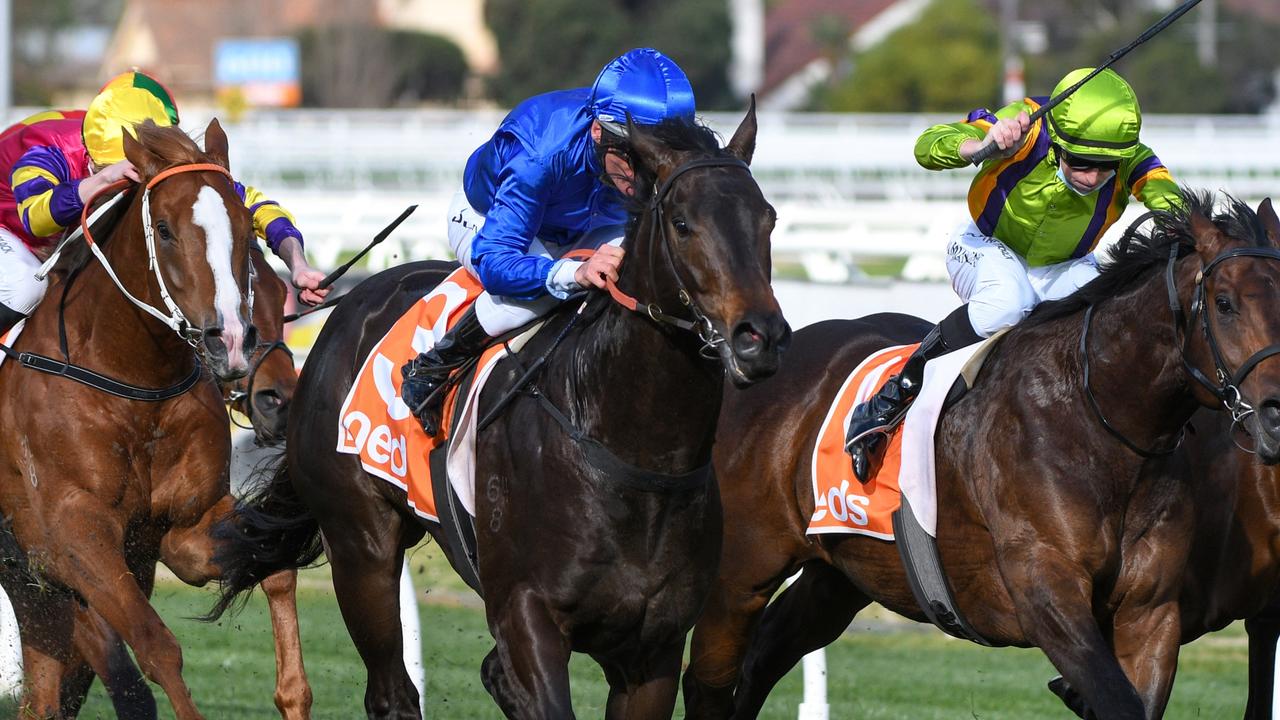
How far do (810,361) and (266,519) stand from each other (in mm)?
1753

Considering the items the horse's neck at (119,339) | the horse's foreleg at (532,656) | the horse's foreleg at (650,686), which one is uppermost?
the horse's neck at (119,339)

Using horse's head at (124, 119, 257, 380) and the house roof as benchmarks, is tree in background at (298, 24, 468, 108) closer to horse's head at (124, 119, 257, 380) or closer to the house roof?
the house roof

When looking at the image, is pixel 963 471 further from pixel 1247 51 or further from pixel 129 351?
pixel 1247 51

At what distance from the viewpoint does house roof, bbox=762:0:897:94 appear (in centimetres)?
5122

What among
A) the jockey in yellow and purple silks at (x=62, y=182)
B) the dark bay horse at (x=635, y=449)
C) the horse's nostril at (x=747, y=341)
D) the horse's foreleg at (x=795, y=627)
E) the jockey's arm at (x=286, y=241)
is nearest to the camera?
the horse's nostril at (x=747, y=341)

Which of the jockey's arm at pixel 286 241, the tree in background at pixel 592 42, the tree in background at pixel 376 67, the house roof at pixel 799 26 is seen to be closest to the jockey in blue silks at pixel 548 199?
the jockey's arm at pixel 286 241

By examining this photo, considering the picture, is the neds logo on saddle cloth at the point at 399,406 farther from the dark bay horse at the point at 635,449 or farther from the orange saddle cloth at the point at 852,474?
the orange saddle cloth at the point at 852,474

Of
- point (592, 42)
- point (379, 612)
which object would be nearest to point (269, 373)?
point (379, 612)

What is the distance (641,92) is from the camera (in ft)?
13.9

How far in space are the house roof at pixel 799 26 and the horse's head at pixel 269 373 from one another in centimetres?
4303

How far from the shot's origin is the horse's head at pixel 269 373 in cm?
586

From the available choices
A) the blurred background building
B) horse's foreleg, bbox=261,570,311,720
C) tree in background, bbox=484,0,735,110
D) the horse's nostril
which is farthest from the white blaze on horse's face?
tree in background, bbox=484,0,735,110

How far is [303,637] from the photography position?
26.7 ft

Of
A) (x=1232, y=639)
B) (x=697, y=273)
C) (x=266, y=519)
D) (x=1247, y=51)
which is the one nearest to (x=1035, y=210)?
(x=697, y=273)
